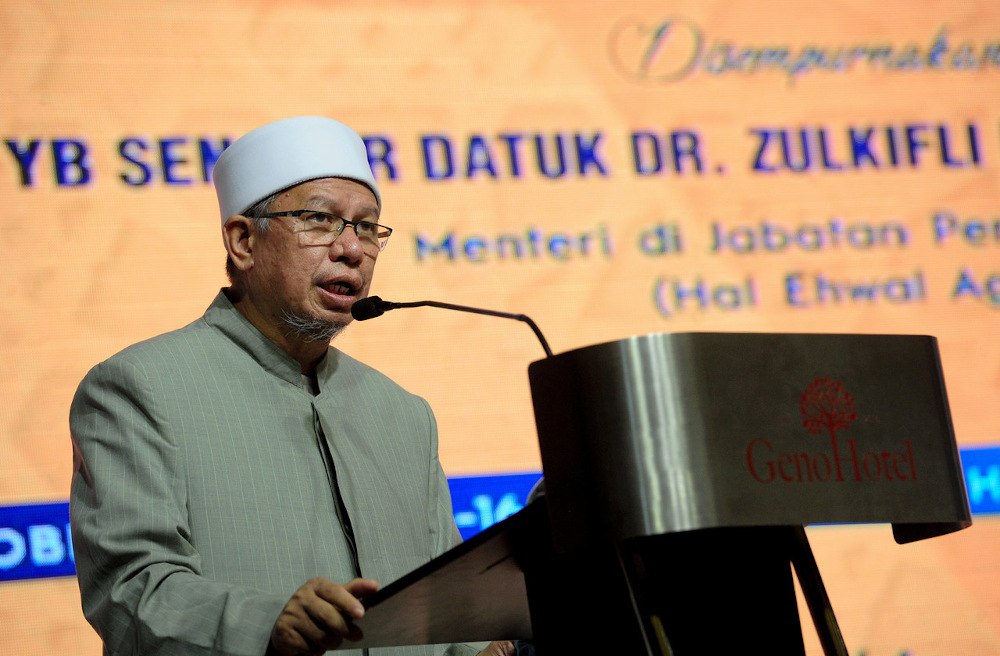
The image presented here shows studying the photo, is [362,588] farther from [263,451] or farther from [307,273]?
[307,273]

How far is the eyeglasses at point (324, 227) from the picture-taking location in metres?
2.27

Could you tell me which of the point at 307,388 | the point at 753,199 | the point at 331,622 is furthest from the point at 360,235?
the point at 753,199

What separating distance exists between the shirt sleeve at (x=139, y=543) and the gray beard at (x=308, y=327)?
0.31m

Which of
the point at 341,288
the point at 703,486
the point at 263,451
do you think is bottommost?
the point at 703,486

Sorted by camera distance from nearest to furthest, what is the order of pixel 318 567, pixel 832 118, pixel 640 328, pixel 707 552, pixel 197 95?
pixel 707 552 < pixel 318 567 < pixel 197 95 < pixel 640 328 < pixel 832 118

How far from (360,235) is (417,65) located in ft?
3.83

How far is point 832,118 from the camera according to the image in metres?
3.67

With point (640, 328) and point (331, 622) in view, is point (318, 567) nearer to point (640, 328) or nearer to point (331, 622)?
point (331, 622)

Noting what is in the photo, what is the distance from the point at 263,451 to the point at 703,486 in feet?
3.43

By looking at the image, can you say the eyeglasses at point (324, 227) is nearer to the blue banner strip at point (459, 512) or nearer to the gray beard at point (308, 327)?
the gray beard at point (308, 327)

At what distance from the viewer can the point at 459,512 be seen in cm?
312

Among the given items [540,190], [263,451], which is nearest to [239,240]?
[263,451]

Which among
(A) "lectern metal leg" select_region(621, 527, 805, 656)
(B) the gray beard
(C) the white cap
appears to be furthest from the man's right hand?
(C) the white cap

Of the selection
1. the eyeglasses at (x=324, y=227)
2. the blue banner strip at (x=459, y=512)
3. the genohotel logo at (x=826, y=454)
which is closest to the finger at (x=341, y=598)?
the genohotel logo at (x=826, y=454)
